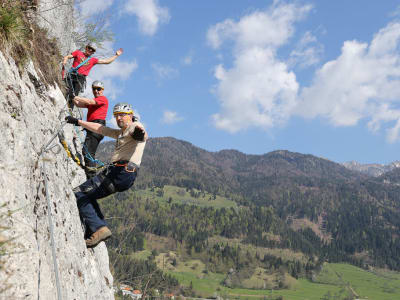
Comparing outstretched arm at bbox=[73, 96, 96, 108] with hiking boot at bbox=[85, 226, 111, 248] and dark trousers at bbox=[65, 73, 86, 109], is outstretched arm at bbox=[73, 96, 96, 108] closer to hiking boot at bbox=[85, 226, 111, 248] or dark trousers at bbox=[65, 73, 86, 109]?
dark trousers at bbox=[65, 73, 86, 109]

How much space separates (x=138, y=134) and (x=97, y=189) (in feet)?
5.91

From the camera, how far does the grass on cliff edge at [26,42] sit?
269 inches

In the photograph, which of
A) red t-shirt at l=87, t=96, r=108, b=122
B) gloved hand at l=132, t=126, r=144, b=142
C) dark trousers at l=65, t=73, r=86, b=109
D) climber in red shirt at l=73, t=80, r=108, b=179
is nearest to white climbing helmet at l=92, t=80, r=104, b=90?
climber in red shirt at l=73, t=80, r=108, b=179

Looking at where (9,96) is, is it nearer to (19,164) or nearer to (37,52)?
(19,164)

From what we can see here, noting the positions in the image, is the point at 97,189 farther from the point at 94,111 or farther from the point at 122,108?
the point at 94,111

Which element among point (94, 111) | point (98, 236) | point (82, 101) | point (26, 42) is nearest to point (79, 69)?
point (94, 111)

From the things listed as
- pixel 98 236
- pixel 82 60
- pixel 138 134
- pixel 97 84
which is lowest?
pixel 98 236

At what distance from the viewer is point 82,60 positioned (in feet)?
37.7

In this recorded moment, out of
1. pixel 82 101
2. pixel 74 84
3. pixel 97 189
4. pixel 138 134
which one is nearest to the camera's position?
pixel 138 134

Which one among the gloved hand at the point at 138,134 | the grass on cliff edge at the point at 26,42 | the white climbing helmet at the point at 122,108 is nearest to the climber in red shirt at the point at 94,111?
the grass on cliff edge at the point at 26,42

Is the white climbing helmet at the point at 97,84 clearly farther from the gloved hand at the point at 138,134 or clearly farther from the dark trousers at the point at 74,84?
the gloved hand at the point at 138,134

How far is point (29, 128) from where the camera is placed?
6.61 m

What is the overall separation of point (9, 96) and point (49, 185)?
1.84m

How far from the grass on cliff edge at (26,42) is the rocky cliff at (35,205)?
26 centimetres
